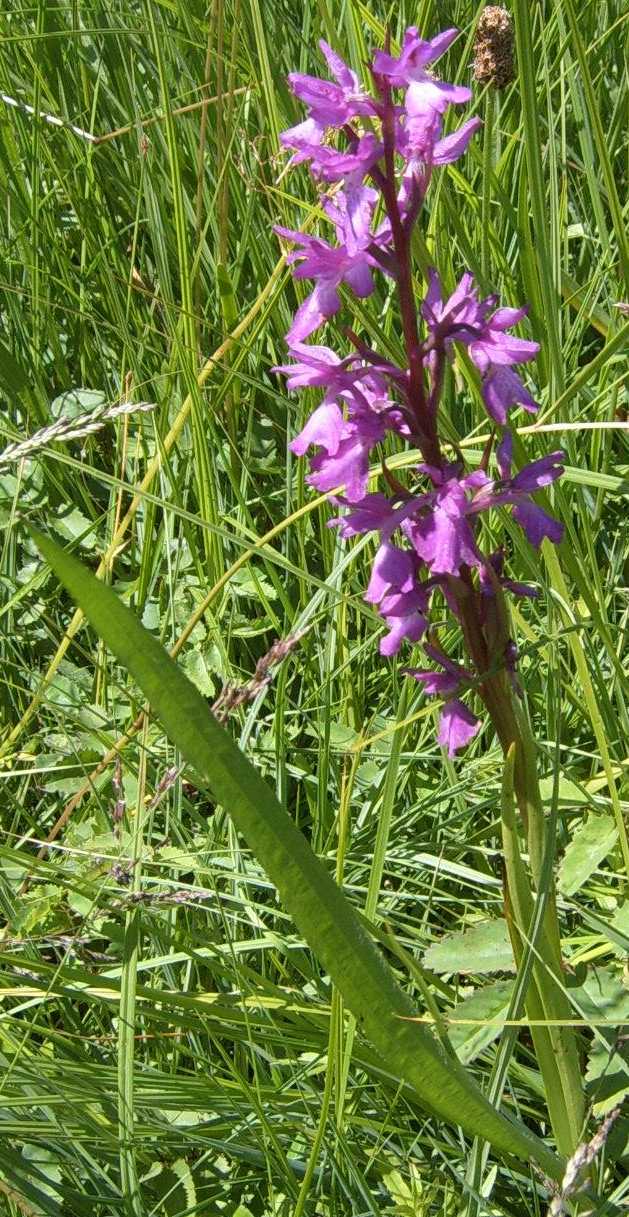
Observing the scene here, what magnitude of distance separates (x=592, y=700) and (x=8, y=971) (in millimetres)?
625

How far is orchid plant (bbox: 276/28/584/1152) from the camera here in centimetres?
85

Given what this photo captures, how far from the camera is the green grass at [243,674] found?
110 centimetres

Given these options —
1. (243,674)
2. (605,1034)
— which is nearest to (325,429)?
(605,1034)

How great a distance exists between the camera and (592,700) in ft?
3.71

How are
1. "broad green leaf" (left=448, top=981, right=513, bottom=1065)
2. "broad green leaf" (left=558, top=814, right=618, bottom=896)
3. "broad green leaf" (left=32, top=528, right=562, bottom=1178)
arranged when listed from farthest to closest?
"broad green leaf" (left=558, top=814, right=618, bottom=896), "broad green leaf" (left=448, top=981, right=513, bottom=1065), "broad green leaf" (left=32, top=528, right=562, bottom=1178)

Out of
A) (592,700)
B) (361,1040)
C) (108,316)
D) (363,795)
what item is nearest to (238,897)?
(361,1040)

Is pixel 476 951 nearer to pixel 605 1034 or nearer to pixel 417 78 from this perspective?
pixel 605 1034

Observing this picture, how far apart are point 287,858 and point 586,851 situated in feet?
2.19

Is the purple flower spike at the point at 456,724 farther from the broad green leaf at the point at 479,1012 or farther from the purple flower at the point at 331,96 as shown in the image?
the purple flower at the point at 331,96

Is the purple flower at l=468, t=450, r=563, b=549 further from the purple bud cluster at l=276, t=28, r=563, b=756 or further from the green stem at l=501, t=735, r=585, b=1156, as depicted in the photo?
the green stem at l=501, t=735, r=585, b=1156

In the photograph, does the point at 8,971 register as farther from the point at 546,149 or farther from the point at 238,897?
the point at 546,149

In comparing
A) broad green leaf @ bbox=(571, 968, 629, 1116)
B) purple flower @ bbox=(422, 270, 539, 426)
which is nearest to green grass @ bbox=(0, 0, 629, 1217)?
broad green leaf @ bbox=(571, 968, 629, 1116)

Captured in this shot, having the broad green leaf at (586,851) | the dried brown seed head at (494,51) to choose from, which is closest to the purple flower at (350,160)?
the dried brown seed head at (494,51)

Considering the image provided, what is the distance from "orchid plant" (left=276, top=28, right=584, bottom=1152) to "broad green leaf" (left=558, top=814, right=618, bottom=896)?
0.14 meters
